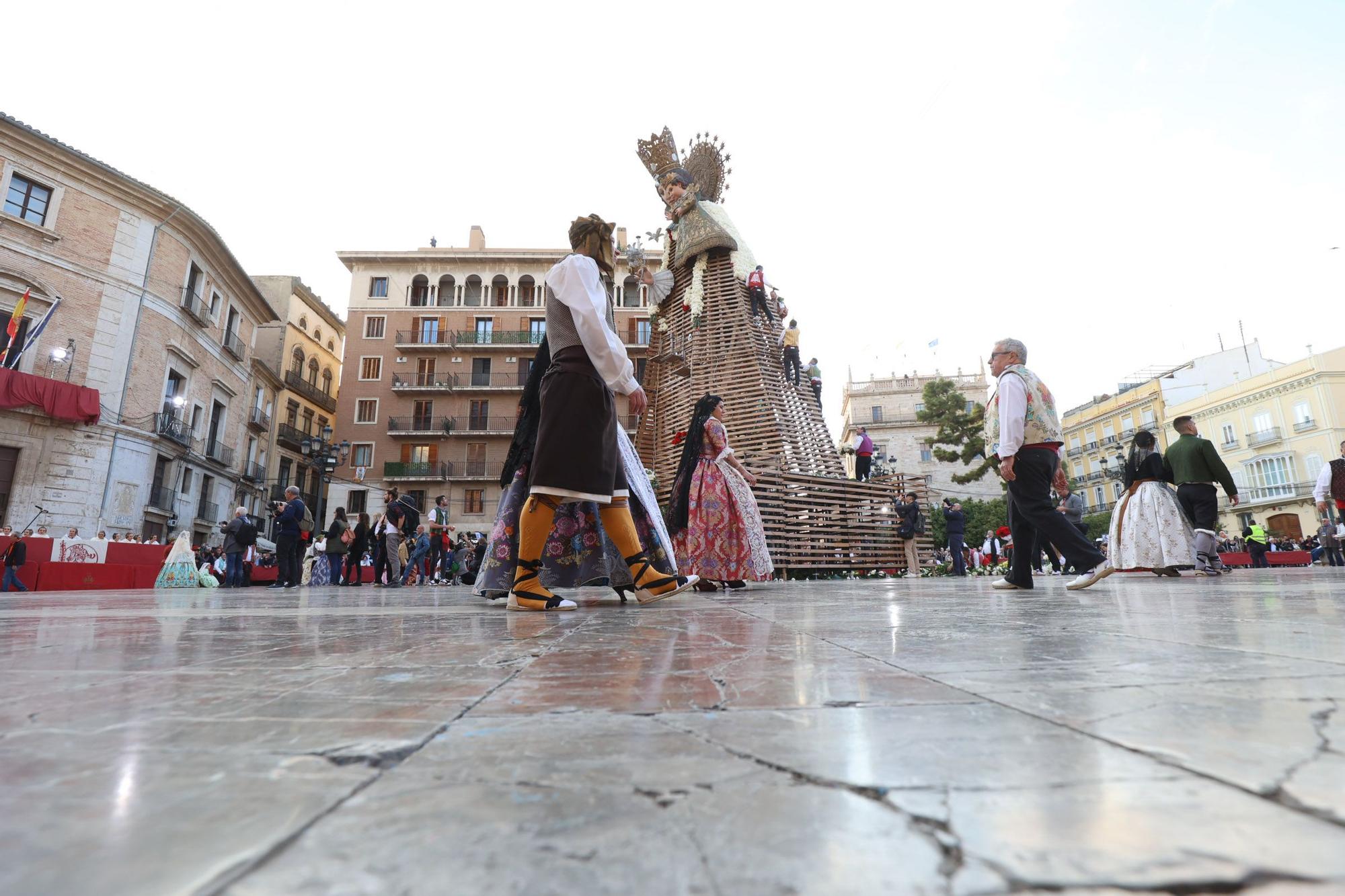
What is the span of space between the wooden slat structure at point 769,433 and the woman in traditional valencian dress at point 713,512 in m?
4.63

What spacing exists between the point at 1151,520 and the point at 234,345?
32.0 m

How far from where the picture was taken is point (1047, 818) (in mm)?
574

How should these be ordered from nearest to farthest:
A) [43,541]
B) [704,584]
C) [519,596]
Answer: [519,596], [704,584], [43,541]

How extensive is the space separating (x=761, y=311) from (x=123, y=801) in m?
15.1

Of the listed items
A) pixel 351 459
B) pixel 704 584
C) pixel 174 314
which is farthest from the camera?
pixel 351 459

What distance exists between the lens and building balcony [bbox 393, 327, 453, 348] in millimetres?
35531

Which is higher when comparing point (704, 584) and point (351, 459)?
point (351, 459)

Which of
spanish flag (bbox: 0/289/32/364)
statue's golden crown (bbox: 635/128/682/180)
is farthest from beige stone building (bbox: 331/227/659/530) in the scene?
statue's golden crown (bbox: 635/128/682/180)

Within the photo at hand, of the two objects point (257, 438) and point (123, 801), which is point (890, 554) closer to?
point (123, 801)

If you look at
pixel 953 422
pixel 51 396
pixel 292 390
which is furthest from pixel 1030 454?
pixel 292 390

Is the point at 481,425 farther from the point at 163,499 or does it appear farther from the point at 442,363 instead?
the point at 163,499

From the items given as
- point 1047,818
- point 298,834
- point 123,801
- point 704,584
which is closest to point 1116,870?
point 1047,818

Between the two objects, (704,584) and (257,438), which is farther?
(257,438)

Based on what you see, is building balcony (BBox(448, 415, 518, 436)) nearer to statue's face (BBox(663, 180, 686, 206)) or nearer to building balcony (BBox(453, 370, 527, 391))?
building balcony (BBox(453, 370, 527, 391))
